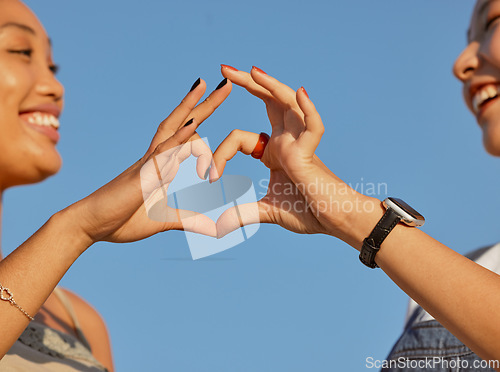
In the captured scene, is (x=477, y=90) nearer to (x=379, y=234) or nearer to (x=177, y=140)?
(x=379, y=234)

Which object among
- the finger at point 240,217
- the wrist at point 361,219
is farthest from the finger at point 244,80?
the wrist at point 361,219

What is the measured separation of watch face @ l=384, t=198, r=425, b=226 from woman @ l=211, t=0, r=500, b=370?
3cm

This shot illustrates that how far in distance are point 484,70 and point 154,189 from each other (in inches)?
68.4

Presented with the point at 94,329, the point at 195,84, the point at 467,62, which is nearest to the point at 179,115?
the point at 195,84

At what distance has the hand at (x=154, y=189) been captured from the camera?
1746mm

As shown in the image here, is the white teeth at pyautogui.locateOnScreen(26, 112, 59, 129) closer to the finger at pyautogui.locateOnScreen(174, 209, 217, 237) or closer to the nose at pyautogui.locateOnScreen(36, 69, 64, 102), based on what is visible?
the nose at pyautogui.locateOnScreen(36, 69, 64, 102)

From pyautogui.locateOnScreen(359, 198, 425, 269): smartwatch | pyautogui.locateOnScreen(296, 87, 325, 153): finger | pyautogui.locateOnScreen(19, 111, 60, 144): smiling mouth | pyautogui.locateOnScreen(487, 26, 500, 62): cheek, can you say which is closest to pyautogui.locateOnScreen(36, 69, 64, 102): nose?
pyautogui.locateOnScreen(19, 111, 60, 144): smiling mouth

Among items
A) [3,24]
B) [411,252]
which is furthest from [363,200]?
[3,24]

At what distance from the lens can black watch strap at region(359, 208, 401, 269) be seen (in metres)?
1.66

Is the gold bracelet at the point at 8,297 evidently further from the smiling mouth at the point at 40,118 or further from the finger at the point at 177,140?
the smiling mouth at the point at 40,118

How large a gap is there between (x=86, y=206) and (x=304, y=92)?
84 cm

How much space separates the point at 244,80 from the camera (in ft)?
6.61

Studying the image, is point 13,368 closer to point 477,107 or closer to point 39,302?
point 39,302

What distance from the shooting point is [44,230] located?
1.76 metres
